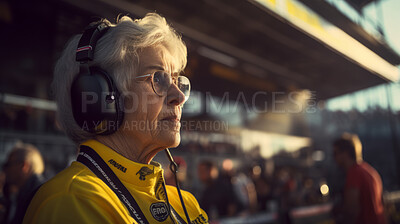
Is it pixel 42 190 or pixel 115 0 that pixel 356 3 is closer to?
pixel 115 0

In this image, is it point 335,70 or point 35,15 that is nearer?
point 35,15

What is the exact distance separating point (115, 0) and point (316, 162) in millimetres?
22757

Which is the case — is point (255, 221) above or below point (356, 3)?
below

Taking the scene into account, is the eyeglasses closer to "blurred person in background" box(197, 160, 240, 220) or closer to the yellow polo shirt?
the yellow polo shirt

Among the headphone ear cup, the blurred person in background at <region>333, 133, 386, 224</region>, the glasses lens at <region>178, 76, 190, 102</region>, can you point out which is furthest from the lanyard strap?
the blurred person in background at <region>333, 133, 386, 224</region>

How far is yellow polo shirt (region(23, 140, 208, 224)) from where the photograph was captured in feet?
2.34

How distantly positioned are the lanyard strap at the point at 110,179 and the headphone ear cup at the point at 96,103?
0.35ft

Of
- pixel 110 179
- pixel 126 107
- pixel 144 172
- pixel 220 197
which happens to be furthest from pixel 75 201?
Answer: pixel 220 197

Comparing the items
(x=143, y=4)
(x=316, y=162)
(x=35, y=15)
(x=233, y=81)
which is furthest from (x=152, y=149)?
(x=316, y=162)

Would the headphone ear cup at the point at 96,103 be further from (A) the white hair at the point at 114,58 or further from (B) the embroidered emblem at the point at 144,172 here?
(B) the embroidered emblem at the point at 144,172

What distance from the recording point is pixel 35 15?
5.47 meters

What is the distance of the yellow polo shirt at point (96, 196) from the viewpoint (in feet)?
2.34

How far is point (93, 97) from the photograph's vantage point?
3.37 feet

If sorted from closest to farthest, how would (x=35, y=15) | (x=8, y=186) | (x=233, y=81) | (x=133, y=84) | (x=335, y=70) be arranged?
(x=133, y=84) → (x=8, y=186) → (x=35, y=15) → (x=335, y=70) → (x=233, y=81)
